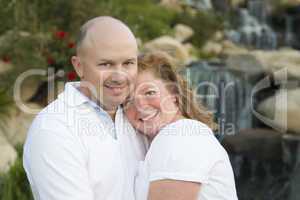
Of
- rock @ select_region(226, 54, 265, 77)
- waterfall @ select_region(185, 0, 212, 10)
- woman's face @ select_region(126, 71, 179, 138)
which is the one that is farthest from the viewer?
waterfall @ select_region(185, 0, 212, 10)

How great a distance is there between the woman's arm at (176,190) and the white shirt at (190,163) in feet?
0.06

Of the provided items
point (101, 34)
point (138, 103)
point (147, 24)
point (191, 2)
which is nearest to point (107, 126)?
point (138, 103)

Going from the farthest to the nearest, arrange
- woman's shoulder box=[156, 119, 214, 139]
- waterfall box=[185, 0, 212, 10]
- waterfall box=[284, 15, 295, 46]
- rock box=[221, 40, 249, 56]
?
1. waterfall box=[185, 0, 212, 10]
2. waterfall box=[284, 15, 295, 46]
3. rock box=[221, 40, 249, 56]
4. woman's shoulder box=[156, 119, 214, 139]

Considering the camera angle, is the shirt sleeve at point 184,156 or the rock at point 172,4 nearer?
the shirt sleeve at point 184,156

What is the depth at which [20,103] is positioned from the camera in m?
7.45

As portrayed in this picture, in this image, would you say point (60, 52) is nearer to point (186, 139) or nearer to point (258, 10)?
point (186, 139)

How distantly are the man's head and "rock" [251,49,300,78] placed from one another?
650 cm

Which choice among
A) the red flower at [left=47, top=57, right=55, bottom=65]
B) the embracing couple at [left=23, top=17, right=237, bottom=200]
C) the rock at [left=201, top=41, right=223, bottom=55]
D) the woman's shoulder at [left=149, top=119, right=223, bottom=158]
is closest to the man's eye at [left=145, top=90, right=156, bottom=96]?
the embracing couple at [left=23, top=17, right=237, bottom=200]

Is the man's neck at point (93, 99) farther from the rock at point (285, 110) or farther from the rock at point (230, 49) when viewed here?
the rock at point (230, 49)

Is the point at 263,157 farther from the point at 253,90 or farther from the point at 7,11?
the point at 7,11

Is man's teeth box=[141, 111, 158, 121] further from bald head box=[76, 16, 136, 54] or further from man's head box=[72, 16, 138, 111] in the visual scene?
bald head box=[76, 16, 136, 54]

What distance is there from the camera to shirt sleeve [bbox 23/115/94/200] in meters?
1.91

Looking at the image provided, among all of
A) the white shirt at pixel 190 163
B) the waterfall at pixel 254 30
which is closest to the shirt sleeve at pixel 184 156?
the white shirt at pixel 190 163

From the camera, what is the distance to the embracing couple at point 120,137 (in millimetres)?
1932
